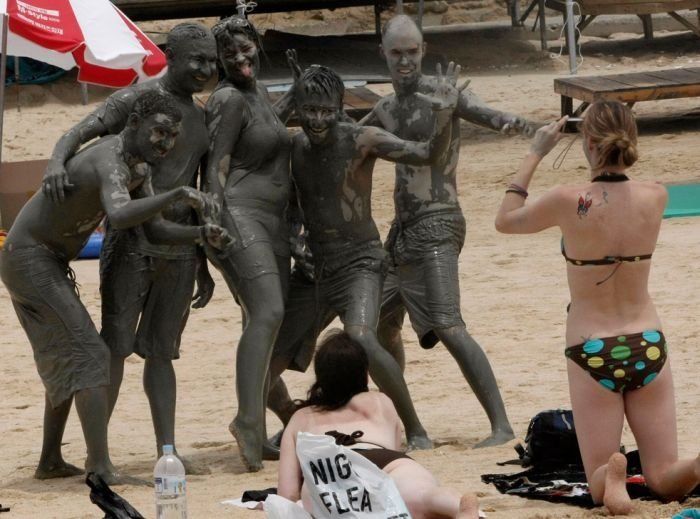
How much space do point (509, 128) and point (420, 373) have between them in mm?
2426

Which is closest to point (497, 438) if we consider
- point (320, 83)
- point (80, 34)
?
point (320, 83)

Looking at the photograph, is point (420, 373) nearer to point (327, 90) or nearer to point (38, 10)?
point (327, 90)

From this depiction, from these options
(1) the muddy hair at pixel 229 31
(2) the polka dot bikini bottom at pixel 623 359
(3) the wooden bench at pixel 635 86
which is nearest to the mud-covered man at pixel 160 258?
(1) the muddy hair at pixel 229 31

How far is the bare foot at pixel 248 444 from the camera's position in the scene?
6645 mm

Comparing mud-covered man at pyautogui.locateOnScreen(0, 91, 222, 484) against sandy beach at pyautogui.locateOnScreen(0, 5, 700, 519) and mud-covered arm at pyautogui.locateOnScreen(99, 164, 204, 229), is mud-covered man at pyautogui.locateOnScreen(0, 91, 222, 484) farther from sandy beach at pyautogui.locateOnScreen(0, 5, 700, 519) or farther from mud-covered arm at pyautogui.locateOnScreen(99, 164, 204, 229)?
sandy beach at pyautogui.locateOnScreen(0, 5, 700, 519)

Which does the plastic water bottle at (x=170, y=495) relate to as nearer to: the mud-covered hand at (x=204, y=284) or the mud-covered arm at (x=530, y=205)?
the mud-covered arm at (x=530, y=205)

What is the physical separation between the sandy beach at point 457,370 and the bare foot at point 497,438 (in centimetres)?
10

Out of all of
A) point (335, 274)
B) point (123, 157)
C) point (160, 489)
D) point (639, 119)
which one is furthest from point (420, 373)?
point (639, 119)

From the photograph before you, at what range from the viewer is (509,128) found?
6883 millimetres

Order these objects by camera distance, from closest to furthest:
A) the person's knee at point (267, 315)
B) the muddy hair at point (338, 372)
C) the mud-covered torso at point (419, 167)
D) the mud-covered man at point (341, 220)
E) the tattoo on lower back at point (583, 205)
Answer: the muddy hair at point (338, 372) → the tattoo on lower back at point (583, 205) → the person's knee at point (267, 315) → the mud-covered man at point (341, 220) → the mud-covered torso at point (419, 167)

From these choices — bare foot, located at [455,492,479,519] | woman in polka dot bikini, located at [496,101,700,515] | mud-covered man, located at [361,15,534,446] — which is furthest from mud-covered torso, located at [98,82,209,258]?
bare foot, located at [455,492,479,519]

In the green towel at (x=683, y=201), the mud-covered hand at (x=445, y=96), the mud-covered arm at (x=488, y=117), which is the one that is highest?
the mud-covered hand at (x=445, y=96)

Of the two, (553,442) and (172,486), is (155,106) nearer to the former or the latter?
(172,486)

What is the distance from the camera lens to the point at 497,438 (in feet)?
23.0
